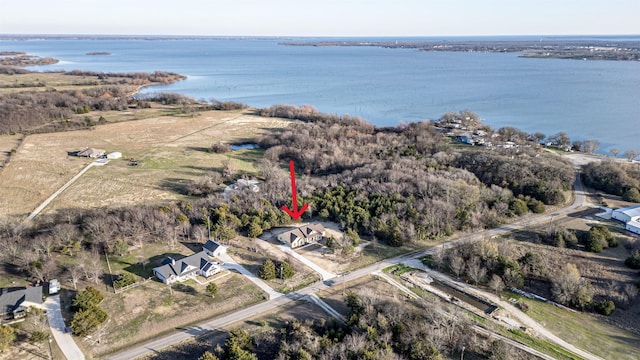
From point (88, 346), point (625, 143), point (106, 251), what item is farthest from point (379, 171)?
point (625, 143)

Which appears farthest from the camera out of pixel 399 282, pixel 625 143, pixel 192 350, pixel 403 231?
pixel 625 143

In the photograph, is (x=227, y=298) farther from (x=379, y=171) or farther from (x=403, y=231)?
(x=379, y=171)

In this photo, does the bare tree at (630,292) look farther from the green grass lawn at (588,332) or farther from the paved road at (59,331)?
the paved road at (59,331)

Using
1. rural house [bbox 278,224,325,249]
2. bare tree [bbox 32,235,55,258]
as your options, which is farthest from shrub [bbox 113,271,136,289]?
rural house [bbox 278,224,325,249]

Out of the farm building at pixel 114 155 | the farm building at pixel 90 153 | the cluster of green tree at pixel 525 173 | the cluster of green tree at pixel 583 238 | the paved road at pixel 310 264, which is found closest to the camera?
the paved road at pixel 310 264

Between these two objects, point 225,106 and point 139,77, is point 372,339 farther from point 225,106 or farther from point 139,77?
point 139,77

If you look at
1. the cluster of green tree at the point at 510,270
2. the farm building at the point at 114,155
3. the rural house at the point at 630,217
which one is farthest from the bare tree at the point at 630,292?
the farm building at the point at 114,155

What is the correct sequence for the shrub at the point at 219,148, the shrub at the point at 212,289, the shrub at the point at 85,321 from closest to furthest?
the shrub at the point at 85,321
the shrub at the point at 212,289
the shrub at the point at 219,148
